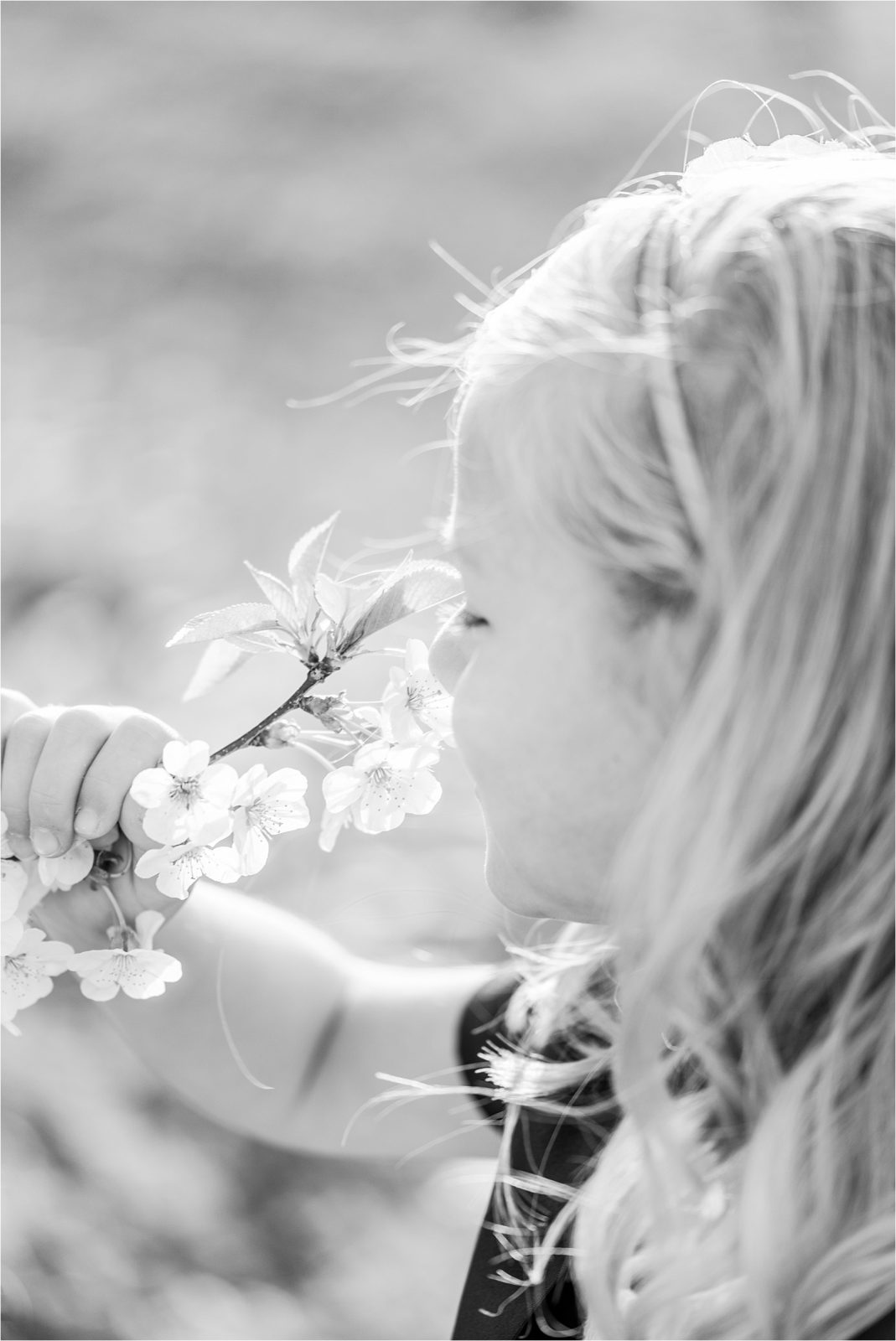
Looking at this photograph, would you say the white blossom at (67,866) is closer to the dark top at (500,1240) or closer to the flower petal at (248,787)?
the flower petal at (248,787)

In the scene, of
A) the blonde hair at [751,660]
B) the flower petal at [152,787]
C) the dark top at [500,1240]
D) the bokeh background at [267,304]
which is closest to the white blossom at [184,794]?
the flower petal at [152,787]

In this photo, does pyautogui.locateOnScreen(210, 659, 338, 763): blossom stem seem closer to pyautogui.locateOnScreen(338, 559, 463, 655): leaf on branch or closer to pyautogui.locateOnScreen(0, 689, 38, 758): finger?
pyautogui.locateOnScreen(338, 559, 463, 655): leaf on branch

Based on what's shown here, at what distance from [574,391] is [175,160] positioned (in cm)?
310

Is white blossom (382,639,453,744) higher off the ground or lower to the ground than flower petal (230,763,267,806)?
higher

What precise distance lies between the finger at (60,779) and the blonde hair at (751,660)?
358mm

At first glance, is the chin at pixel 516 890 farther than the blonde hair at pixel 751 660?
Yes

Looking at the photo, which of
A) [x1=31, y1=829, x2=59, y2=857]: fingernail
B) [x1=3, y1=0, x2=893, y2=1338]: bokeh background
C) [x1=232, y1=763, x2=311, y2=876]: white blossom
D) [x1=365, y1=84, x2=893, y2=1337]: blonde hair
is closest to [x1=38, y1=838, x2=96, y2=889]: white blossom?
[x1=31, y1=829, x2=59, y2=857]: fingernail

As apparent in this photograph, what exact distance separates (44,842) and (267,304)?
8.86 ft

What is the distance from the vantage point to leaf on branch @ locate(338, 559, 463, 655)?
70cm

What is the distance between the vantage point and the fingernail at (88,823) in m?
0.75

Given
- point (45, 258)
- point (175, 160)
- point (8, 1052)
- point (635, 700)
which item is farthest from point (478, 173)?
point (635, 700)

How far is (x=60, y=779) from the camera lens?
76cm

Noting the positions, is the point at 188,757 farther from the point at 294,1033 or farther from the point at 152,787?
the point at 294,1033

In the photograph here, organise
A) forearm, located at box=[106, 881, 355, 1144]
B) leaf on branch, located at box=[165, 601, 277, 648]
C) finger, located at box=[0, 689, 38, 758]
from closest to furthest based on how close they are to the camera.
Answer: leaf on branch, located at box=[165, 601, 277, 648] → finger, located at box=[0, 689, 38, 758] → forearm, located at box=[106, 881, 355, 1144]
